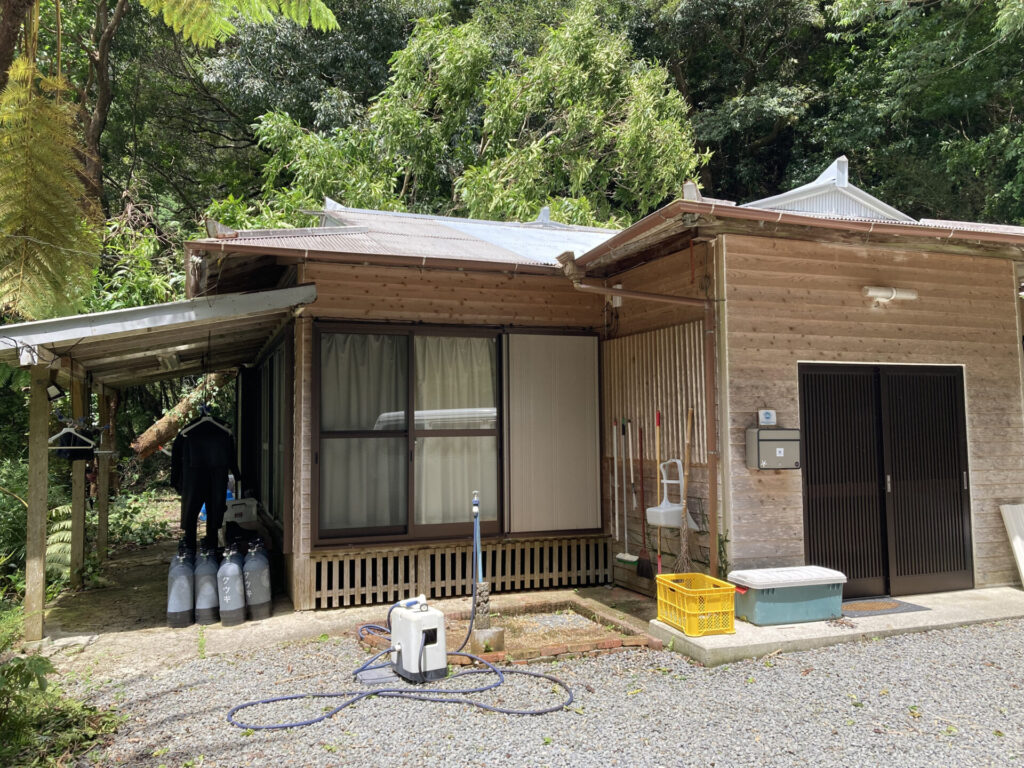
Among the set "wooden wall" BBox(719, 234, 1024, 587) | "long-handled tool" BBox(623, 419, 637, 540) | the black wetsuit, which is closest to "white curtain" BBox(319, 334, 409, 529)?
the black wetsuit

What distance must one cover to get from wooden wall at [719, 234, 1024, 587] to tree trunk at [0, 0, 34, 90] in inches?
178

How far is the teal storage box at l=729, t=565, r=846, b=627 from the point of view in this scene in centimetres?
498

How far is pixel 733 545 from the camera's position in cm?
528

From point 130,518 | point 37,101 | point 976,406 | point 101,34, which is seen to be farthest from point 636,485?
point 101,34

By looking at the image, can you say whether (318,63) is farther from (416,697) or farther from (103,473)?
(416,697)

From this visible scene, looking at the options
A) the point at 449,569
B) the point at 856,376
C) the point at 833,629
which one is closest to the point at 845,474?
the point at 856,376

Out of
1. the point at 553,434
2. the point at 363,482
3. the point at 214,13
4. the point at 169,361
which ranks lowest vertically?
the point at 363,482

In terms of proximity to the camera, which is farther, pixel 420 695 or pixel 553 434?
pixel 553 434

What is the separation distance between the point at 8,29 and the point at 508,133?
1344cm

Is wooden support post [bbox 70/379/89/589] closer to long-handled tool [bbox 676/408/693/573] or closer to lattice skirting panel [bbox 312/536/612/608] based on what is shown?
lattice skirting panel [bbox 312/536/612/608]

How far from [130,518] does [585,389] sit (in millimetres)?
7572

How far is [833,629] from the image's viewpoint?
16.2ft

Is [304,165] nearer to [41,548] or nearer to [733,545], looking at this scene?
[41,548]

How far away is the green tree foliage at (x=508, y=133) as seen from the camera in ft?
44.5
